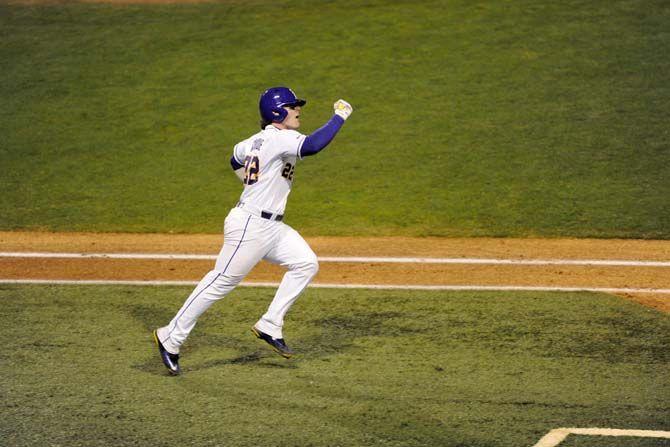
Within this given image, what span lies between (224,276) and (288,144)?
1.02 meters

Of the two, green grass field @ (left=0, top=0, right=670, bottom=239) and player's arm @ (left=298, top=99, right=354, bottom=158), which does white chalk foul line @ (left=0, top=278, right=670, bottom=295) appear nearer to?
green grass field @ (left=0, top=0, right=670, bottom=239)

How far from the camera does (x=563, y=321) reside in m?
7.36

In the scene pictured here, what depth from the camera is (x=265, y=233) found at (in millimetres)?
6258

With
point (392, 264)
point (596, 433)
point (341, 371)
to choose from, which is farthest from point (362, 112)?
point (596, 433)

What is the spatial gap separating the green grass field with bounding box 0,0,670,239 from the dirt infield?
409 mm

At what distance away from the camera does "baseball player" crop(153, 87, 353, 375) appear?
6160 millimetres

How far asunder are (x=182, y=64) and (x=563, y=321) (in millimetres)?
10127

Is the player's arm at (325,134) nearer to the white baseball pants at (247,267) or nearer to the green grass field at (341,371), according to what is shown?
the white baseball pants at (247,267)

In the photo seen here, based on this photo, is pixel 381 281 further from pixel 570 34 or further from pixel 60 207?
pixel 570 34

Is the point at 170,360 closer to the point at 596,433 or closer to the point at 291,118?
the point at 291,118

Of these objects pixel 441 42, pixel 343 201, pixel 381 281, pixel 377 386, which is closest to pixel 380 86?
pixel 441 42

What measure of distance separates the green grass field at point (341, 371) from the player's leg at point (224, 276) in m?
0.29

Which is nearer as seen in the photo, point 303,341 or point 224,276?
point 224,276

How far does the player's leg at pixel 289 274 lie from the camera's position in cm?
638
